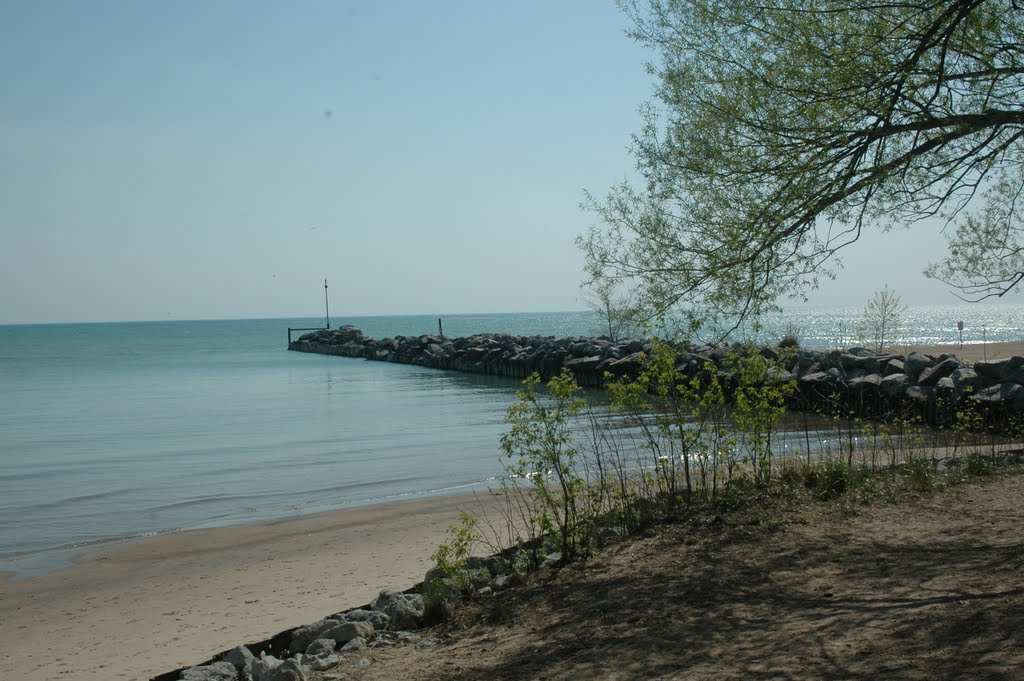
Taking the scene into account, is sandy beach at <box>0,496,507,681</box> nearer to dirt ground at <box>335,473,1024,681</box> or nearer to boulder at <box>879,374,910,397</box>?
dirt ground at <box>335,473,1024,681</box>

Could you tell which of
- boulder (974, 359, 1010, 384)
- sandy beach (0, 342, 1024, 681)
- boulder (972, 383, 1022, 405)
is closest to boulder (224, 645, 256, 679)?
sandy beach (0, 342, 1024, 681)

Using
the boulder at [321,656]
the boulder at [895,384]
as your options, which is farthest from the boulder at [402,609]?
the boulder at [895,384]

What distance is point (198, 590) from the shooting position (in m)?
8.96

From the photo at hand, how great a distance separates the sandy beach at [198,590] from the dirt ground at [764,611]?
7.46 ft

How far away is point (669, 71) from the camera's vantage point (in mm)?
8266

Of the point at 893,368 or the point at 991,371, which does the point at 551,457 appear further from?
the point at 893,368

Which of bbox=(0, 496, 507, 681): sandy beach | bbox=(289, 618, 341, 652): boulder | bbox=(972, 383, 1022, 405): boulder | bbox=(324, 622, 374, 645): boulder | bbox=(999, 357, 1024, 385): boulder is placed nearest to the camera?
bbox=(324, 622, 374, 645): boulder

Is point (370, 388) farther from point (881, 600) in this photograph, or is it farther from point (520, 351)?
point (881, 600)

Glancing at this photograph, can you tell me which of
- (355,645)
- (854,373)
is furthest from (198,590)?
(854,373)

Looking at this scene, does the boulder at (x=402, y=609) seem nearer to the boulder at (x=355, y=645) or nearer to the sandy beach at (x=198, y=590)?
the boulder at (x=355, y=645)

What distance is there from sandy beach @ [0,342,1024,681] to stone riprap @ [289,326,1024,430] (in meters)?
3.59

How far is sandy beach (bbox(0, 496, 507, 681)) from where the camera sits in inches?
283

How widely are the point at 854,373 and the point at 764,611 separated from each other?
17938 mm

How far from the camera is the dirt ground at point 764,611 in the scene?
459 cm
